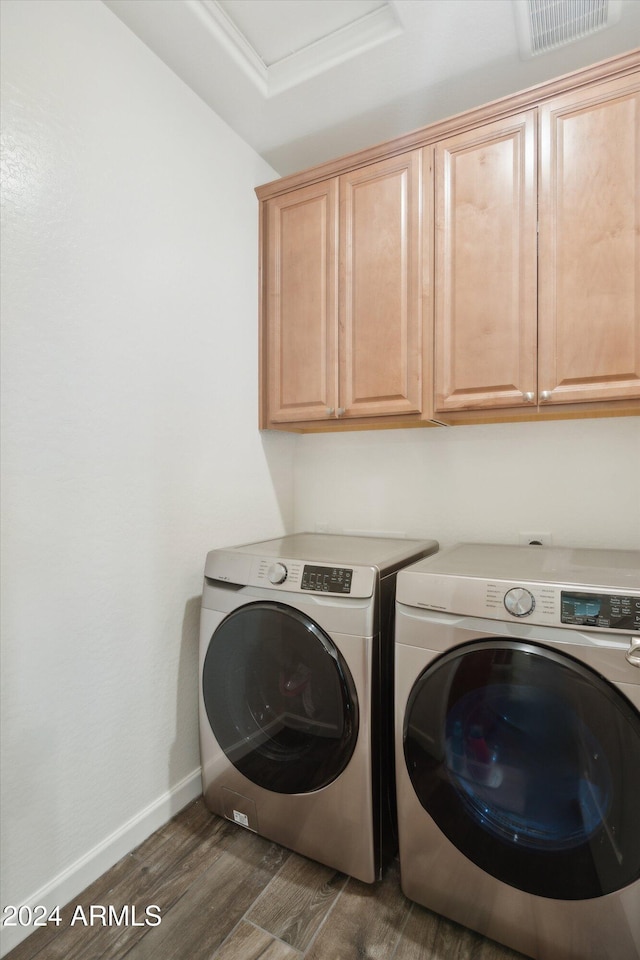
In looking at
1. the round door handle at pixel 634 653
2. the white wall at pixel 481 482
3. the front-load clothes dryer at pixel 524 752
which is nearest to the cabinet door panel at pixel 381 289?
the white wall at pixel 481 482

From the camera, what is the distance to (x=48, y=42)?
1331mm

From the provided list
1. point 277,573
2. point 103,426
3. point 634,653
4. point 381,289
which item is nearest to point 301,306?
point 381,289

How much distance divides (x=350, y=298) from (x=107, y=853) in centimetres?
203

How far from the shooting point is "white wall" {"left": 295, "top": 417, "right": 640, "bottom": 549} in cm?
178

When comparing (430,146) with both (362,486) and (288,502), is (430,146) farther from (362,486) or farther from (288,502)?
(288,502)

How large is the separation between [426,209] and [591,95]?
22.0 inches

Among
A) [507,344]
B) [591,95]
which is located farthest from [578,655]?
[591,95]

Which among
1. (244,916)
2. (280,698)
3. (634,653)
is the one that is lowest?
(244,916)

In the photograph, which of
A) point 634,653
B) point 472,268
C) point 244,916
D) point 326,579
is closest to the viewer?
point 634,653

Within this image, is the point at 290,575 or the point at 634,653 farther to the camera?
the point at 290,575

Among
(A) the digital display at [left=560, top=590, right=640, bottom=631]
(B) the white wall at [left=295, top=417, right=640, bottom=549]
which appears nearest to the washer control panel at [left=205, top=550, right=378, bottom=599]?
(A) the digital display at [left=560, top=590, right=640, bottom=631]

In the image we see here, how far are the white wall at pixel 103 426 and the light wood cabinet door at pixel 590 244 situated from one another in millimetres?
1194

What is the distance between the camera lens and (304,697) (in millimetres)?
1479

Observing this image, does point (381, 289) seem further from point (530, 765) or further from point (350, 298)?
point (530, 765)
